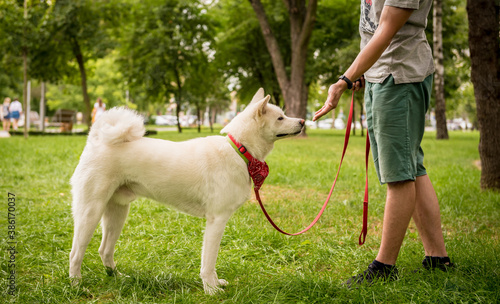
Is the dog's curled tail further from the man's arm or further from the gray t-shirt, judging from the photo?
the gray t-shirt

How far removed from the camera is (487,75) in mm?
5973

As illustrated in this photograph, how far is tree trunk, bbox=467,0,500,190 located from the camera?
5.79 metres

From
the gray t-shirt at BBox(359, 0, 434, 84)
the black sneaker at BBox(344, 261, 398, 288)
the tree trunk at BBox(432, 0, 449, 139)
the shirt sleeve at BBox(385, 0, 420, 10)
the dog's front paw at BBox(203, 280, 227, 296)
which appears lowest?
the dog's front paw at BBox(203, 280, 227, 296)

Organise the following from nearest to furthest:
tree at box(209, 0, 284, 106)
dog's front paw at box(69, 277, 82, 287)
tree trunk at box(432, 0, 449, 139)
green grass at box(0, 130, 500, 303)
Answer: green grass at box(0, 130, 500, 303), dog's front paw at box(69, 277, 82, 287), tree trunk at box(432, 0, 449, 139), tree at box(209, 0, 284, 106)

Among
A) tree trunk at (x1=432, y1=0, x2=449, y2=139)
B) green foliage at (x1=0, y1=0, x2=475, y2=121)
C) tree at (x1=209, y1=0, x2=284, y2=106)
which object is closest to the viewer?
tree trunk at (x1=432, y1=0, x2=449, y2=139)

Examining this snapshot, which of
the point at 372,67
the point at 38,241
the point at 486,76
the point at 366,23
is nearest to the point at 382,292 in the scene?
the point at 372,67

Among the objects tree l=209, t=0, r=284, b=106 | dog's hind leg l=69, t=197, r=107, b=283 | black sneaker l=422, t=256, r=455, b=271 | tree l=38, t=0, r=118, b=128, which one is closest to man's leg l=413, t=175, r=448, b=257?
black sneaker l=422, t=256, r=455, b=271

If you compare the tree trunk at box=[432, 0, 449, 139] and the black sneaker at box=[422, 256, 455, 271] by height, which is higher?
the tree trunk at box=[432, 0, 449, 139]

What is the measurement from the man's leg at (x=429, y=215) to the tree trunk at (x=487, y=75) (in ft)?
12.0

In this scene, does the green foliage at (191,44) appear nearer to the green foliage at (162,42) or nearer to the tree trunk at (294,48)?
the green foliage at (162,42)

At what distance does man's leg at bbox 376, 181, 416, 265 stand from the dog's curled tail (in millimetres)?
1947

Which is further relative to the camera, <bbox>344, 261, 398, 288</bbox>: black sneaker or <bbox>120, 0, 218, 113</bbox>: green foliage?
<bbox>120, 0, 218, 113</bbox>: green foliage

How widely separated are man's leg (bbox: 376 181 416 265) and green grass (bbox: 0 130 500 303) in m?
0.29

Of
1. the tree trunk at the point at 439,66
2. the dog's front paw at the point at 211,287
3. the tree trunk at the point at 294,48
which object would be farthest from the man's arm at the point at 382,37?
the tree trunk at the point at 439,66
